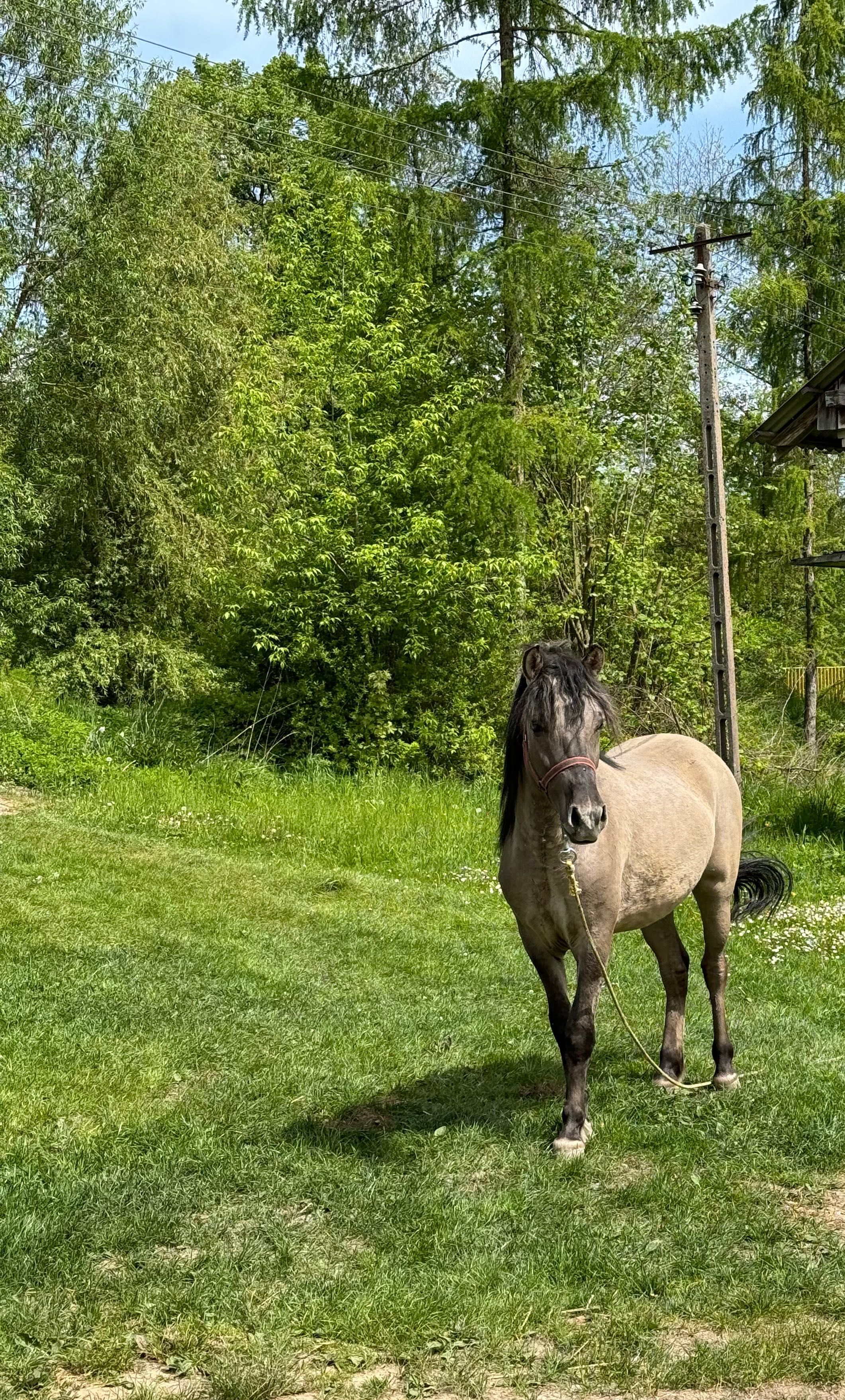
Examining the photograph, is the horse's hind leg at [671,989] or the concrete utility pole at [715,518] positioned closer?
the horse's hind leg at [671,989]

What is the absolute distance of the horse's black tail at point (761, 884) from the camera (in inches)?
274

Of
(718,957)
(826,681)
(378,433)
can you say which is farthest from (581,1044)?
(826,681)

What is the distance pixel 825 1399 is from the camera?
3.25 meters

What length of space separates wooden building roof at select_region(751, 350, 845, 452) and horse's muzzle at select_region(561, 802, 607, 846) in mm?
10087

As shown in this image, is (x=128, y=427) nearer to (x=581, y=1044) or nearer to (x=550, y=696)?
(x=550, y=696)

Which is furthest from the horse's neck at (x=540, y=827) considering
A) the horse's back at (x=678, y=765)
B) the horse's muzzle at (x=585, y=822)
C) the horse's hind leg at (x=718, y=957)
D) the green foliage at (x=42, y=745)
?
the green foliage at (x=42, y=745)

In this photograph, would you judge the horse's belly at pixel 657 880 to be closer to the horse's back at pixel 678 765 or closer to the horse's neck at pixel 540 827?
the horse's back at pixel 678 765

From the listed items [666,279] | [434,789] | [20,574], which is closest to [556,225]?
[666,279]

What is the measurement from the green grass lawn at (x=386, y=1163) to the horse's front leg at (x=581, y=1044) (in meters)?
0.13

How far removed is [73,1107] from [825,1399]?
3.51m

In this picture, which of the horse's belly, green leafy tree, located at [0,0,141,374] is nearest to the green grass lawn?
the horse's belly

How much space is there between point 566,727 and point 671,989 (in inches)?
81.2

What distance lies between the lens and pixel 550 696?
482 centimetres

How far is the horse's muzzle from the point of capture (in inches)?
178
